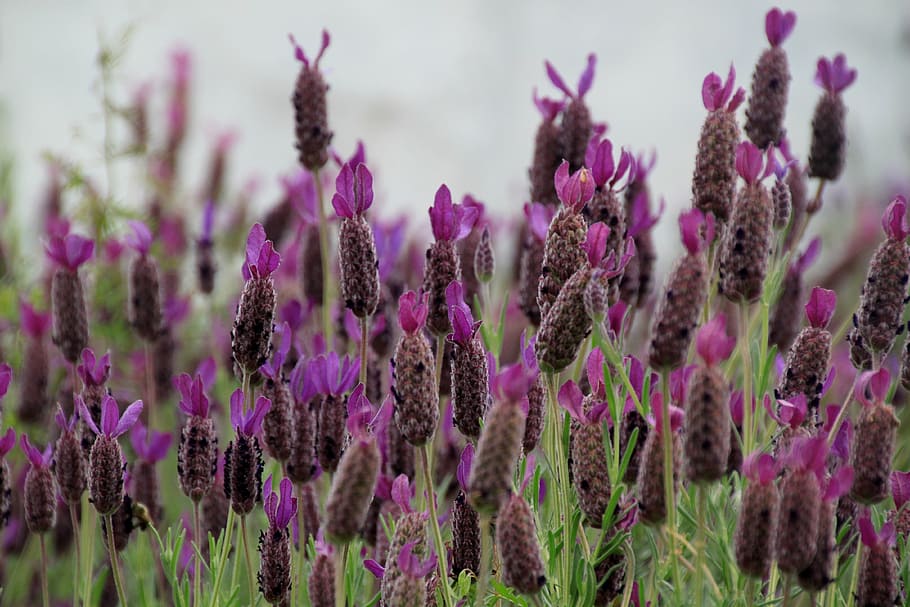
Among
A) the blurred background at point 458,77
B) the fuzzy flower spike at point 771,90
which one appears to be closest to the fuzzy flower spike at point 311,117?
the fuzzy flower spike at point 771,90

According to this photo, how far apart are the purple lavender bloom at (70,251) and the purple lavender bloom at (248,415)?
490 millimetres

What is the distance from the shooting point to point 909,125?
5.10 meters

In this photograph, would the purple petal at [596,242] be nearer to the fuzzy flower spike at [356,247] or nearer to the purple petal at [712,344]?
the purple petal at [712,344]

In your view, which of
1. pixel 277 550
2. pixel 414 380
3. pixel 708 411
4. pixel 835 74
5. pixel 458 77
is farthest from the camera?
pixel 458 77

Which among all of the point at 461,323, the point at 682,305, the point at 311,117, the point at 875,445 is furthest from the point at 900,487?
the point at 311,117

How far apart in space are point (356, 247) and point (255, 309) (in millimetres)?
137

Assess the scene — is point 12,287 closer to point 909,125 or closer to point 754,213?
point 754,213

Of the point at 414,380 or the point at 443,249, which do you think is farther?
the point at 443,249

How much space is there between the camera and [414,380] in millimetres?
1034

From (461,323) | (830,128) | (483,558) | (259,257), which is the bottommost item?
(483,558)

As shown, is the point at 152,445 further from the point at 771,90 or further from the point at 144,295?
the point at 771,90

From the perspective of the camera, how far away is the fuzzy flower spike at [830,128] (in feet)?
5.27

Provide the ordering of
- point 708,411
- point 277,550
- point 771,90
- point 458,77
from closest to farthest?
point 708,411 → point 277,550 → point 771,90 → point 458,77

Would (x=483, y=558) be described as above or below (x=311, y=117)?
below
